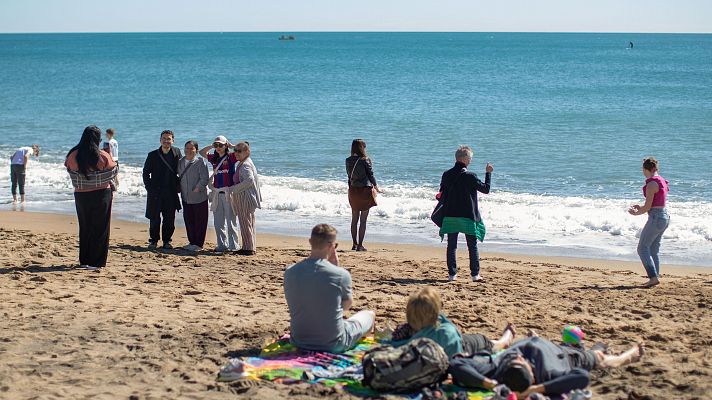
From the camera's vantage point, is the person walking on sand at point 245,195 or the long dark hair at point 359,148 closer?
the person walking on sand at point 245,195

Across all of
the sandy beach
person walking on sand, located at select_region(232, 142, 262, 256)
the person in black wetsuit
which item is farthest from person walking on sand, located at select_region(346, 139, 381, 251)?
the person in black wetsuit

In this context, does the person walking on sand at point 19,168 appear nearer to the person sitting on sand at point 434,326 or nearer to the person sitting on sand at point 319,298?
the person sitting on sand at point 319,298

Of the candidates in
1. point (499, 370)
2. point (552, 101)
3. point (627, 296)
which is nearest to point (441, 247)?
point (627, 296)

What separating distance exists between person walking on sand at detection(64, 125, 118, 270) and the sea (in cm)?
528

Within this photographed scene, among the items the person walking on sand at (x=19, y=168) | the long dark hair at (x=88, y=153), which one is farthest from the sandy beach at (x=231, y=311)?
the person walking on sand at (x=19, y=168)

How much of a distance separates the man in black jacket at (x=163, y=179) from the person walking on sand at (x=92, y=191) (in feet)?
5.27

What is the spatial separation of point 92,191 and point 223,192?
2.12 metres

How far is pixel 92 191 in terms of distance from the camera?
971 cm

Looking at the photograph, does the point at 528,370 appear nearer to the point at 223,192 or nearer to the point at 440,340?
the point at 440,340

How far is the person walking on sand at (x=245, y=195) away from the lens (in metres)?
11.1

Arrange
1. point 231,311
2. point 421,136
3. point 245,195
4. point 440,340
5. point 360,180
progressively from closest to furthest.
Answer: point 440,340 < point 231,311 < point 245,195 < point 360,180 < point 421,136

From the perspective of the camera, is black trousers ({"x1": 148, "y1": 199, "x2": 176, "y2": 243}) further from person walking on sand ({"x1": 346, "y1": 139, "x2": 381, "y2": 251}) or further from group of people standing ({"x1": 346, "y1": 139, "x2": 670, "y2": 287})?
group of people standing ({"x1": 346, "y1": 139, "x2": 670, "y2": 287})

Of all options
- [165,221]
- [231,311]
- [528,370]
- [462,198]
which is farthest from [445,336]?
[165,221]

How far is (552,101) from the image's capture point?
1796 inches
